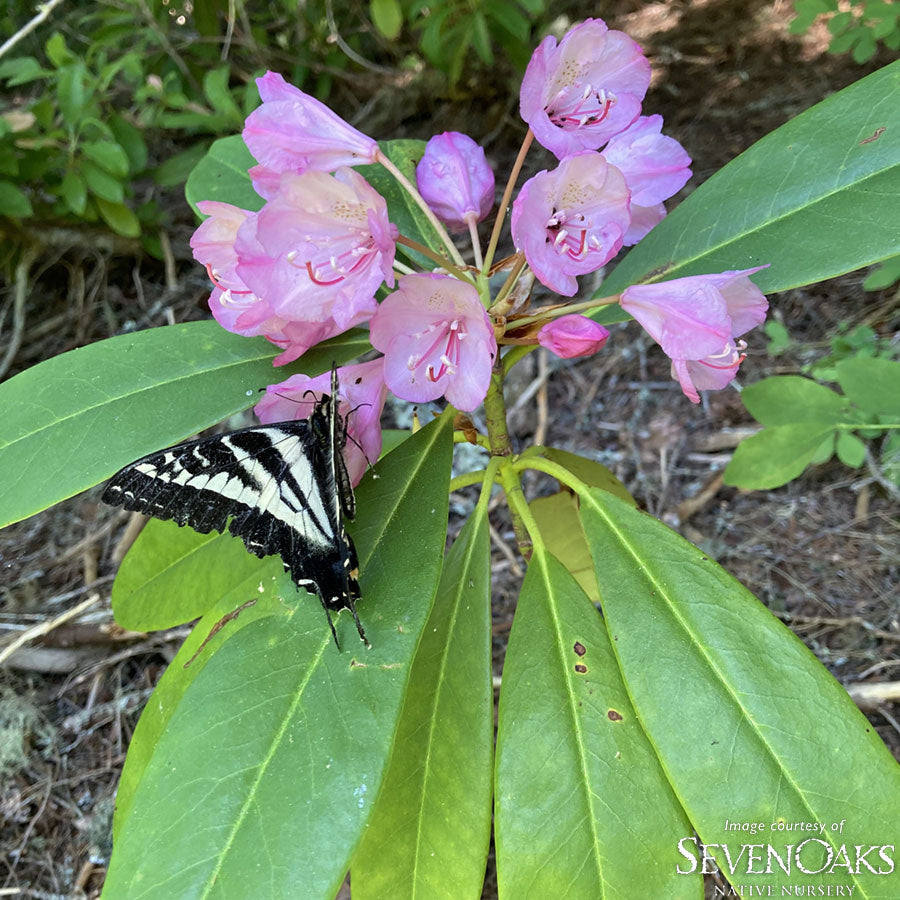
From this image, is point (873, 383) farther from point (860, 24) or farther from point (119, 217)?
point (119, 217)

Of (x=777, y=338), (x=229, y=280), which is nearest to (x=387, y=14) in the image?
(x=777, y=338)

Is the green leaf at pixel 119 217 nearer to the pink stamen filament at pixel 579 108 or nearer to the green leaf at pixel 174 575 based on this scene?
the green leaf at pixel 174 575

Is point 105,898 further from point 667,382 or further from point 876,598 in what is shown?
point 667,382

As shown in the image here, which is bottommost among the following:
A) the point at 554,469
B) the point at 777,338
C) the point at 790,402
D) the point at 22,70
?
the point at 777,338

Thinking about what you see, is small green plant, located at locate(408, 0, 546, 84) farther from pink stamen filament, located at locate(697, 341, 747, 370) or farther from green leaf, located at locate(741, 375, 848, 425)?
pink stamen filament, located at locate(697, 341, 747, 370)

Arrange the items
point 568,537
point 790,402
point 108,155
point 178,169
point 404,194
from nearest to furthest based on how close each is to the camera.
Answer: point 404,194, point 568,537, point 790,402, point 108,155, point 178,169

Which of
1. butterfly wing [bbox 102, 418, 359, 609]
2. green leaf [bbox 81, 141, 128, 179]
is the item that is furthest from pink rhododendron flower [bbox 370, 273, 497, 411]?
green leaf [bbox 81, 141, 128, 179]

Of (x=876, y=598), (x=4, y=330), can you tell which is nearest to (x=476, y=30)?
(x=4, y=330)
